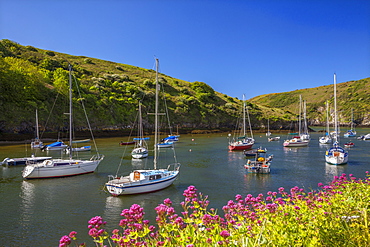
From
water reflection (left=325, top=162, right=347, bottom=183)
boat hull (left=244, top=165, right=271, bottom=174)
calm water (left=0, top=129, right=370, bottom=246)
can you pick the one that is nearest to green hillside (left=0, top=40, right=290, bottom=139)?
calm water (left=0, top=129, right=370, bottom=246)

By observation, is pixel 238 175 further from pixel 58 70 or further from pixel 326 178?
pixel 58 70

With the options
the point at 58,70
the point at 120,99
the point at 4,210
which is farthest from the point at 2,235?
the point at 58,70

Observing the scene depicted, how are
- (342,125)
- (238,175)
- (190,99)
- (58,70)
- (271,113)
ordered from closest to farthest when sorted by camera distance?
(238,175) < (58,70) < (190,99) < (271,113) < (342,125)

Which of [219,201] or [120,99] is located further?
[120,99]

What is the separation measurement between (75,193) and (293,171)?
23822 millimetres

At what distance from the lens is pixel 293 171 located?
102ft

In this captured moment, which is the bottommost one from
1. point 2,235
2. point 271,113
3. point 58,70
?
point 2,235

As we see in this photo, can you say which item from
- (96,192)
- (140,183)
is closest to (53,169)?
(96,192)

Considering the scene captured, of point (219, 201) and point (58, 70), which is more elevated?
point (58, 70)

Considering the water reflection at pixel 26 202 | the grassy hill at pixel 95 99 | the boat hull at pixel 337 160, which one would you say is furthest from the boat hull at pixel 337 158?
the grassy hill at pixel 95 99

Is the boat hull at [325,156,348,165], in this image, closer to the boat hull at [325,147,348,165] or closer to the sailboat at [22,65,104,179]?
the boat hull at [325,147,348,165]

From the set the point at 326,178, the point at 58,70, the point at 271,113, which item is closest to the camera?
the point at 326,178

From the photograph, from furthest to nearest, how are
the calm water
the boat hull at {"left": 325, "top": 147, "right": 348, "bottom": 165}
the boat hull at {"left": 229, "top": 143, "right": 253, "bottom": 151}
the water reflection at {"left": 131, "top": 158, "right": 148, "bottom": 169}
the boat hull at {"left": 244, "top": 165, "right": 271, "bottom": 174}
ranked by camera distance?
the boat hull at {"left": 229, "top": 143, "right": 253, "bottom": 151}, the boat hull at {"left": 325, "top": 147, "right": 348, "bottom": 165}, the water reflection at {"left": 131, "top": 158, "right": 148, "bottom": 169}, the boat hull at {"left": 244, "top": 165, "right": 271, "bottom": 174}, the calm water

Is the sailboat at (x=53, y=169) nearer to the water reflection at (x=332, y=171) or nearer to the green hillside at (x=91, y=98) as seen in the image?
the water reflection at (x=332, y=171)
